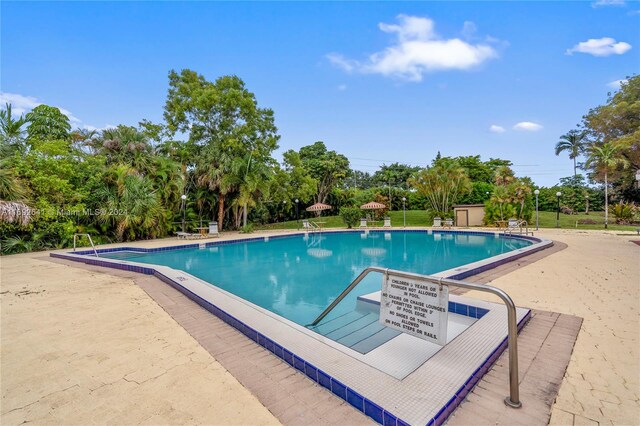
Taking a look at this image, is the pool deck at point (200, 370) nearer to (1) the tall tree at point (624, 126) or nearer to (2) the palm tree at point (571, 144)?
(1) the tall tree at point (624, 126)

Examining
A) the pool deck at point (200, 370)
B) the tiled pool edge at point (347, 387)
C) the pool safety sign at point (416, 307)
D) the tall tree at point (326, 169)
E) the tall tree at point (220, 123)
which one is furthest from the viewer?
the tall tree at point (326, 169)

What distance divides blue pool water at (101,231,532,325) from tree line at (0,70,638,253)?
3035 mm

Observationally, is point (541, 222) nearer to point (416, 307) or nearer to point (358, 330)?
point (358, 330)

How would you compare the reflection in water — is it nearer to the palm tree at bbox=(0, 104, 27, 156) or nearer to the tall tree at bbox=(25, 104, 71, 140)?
the palm tree at bbox=(0, 104, 27, 156)

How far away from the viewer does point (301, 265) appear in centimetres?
873

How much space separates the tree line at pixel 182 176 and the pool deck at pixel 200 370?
29.2ft

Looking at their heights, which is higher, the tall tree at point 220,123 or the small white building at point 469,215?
the tall tree at point 220,123

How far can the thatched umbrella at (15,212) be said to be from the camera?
9891mm

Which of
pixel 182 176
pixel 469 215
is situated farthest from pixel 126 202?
pixel 469 215

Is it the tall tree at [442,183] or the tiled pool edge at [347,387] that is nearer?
the tiled pool edge at [347,387]

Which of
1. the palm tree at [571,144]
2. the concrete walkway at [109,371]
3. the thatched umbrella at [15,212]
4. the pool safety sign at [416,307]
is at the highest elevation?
the palm tree at [571,144]

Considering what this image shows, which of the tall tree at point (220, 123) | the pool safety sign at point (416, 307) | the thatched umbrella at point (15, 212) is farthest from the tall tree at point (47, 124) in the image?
the pool safety sign at point (416, 307)

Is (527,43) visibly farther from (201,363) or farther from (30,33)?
(30,33)

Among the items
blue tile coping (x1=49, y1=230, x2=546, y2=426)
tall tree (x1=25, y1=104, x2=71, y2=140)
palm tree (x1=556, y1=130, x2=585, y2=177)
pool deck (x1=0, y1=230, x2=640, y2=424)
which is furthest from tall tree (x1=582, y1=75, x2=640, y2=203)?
tall tree (x1=25, y1=104, x2=71, y2=140)
